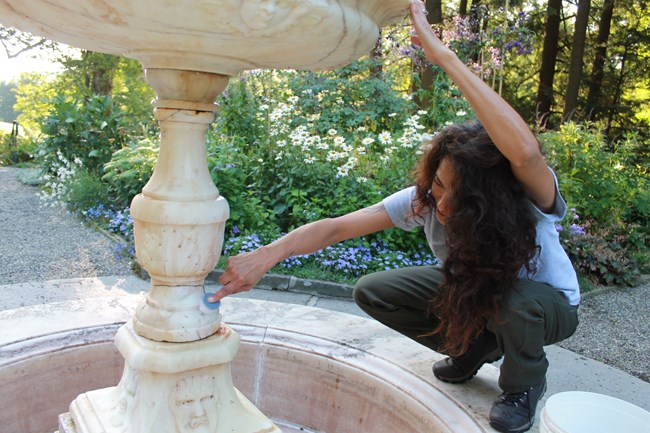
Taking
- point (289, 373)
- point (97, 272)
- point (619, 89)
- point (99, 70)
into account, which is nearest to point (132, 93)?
point (99, 70)

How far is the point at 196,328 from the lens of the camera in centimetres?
144

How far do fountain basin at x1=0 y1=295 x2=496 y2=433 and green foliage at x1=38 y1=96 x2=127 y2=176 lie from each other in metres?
4.90

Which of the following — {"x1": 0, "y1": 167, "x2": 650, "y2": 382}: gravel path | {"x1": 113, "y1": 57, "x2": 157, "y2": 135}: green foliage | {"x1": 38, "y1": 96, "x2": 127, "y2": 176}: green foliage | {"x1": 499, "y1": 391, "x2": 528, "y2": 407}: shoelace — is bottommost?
{"x1": 0, "y1": 167, "x2": 650, "y2": 382}: gravel path

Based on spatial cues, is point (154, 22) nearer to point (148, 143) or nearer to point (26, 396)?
point (26, 396)

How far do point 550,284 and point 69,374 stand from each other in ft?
5.18

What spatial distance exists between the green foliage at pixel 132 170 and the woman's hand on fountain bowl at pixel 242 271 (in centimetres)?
350

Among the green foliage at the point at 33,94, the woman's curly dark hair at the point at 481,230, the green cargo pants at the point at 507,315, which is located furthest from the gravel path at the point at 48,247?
the green foliage at the point at 33,94

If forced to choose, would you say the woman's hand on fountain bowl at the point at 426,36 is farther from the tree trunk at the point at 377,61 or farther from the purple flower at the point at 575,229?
the tree trunk at the point at 377,61

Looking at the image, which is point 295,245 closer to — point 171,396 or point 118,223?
point 171,396

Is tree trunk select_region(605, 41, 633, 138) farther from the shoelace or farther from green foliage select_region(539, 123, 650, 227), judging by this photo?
the shoelace

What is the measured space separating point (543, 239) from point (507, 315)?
0.91 feet

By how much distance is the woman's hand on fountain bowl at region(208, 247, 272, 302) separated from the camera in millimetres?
1565

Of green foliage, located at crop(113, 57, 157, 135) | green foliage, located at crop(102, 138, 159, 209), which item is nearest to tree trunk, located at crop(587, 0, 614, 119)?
green foliage, located at crop(113, 57, 157, 135)

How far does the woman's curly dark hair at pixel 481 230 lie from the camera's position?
156 cm
